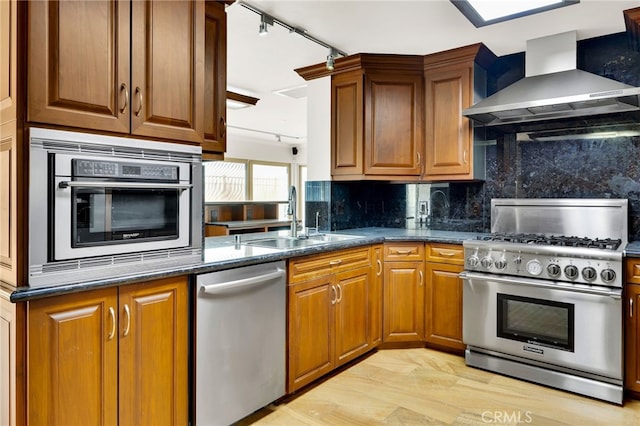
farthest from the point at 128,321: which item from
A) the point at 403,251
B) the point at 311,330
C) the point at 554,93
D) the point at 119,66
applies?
the point at 554,93

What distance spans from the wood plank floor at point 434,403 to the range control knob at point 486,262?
2.48 feet

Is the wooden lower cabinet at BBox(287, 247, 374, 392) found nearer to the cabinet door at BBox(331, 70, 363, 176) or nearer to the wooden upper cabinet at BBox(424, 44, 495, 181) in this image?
the cabinet door at BBox(331, 70, 363, 176)

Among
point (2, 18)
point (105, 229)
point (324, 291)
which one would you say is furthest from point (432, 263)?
point (2, 18)

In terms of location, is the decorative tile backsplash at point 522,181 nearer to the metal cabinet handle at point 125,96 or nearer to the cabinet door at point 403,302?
the cabinet door at point 403,302

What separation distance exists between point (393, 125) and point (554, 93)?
122 cm

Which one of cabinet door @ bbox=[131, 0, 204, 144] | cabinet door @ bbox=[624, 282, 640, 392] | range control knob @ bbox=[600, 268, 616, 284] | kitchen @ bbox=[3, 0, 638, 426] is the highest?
cabinet door @ bbox=[131, 0, 204, 144]

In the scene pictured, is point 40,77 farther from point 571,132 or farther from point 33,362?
point 571,132

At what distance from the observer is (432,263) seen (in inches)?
129

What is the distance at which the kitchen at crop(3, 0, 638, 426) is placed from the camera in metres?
3.04

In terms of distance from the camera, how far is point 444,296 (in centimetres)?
324

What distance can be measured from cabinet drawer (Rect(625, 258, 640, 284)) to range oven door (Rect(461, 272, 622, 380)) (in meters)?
0.11

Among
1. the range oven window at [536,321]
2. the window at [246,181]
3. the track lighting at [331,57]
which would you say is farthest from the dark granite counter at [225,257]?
the window at [246,181]

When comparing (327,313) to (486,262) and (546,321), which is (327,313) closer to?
(486,262)

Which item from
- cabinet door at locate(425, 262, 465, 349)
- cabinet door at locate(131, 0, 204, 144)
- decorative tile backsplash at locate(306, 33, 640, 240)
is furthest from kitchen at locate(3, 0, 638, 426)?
cabinet door at locate(131, 0, 204, 144)
